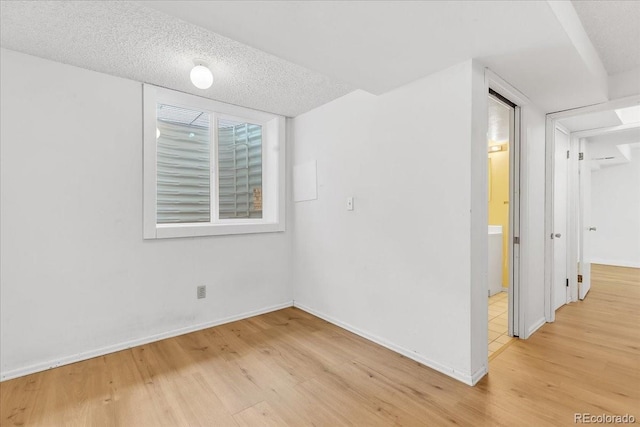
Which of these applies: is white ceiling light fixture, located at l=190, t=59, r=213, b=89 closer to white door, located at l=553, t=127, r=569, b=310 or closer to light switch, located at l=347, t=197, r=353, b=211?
light switch, located at l=347, t=197, r=353, b=211

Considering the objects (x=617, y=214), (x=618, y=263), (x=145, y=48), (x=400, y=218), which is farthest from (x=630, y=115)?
(x=145, y=48)

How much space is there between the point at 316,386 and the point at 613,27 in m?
3.02

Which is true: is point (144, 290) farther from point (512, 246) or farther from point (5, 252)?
point (512, 246)

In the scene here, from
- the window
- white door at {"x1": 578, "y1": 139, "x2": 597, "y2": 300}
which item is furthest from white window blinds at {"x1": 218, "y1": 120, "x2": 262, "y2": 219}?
white door at {"x1": 578, "y1": 139, "x2": 597, "y2": 300}

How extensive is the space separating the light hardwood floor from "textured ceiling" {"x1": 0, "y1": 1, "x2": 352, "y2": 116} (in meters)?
2.33

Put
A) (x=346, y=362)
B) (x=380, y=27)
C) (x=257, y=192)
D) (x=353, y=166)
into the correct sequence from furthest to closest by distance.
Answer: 1. (x=257, y=192)
2. (x=353, y=166)
3. (x=346, y=362)
4. (x=380, y=27)

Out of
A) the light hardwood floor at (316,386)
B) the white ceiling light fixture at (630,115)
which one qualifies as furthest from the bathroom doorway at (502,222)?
the white ceiling light fixture at (630,115)

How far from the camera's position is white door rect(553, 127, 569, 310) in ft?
10.7

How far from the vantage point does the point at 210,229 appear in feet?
9.96

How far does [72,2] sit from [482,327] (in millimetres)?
3251

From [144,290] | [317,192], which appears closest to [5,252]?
[144,290]

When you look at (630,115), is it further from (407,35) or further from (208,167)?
(208,167)

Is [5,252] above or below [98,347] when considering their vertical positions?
above

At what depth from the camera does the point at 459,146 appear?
2.04 metres
